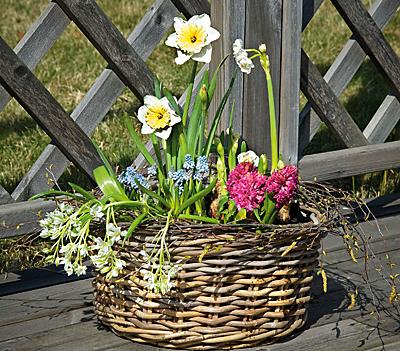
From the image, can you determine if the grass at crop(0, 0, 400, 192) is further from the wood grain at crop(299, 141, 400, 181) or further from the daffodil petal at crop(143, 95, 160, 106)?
the daffodil petal at crop(143, 95, 160, 106)

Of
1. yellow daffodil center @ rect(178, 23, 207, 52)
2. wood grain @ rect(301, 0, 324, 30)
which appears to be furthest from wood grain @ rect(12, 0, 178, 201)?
yellow daffodil center @ rect(178, 23, 207, 52)

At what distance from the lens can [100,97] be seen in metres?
2.91

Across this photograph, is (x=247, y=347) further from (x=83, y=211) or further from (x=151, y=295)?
(x=83, y=211)

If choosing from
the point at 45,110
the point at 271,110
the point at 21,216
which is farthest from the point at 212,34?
the point at 21,216

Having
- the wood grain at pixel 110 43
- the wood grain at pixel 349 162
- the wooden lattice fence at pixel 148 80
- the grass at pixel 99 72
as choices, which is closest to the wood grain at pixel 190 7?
the wooden lattice fence at pixel 148 80

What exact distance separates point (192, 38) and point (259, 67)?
0.66 meters

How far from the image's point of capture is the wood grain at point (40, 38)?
274 cm

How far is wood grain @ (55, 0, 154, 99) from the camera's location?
8.87 ft

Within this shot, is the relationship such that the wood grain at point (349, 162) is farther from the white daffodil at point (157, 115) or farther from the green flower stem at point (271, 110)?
the white daffodil at point (157, 115)

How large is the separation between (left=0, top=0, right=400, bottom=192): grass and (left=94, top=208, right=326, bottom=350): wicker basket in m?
1.69

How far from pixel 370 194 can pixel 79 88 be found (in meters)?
1.95

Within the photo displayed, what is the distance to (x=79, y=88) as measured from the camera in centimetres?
509

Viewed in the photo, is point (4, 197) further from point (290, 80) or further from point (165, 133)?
point (290, 80)

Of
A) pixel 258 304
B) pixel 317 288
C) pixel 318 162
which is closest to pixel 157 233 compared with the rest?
pixel 258 304
